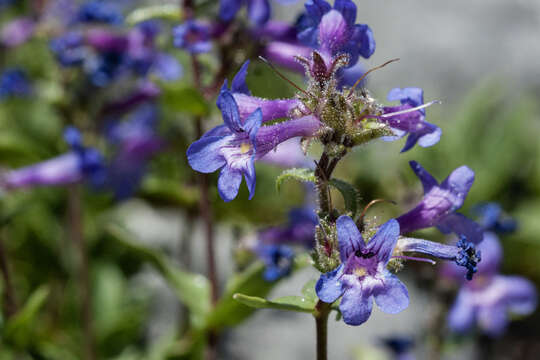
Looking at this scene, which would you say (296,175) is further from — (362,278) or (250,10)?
(250,10)

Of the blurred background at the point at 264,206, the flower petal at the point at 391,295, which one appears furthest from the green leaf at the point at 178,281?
the flower petal at the point at 391,295

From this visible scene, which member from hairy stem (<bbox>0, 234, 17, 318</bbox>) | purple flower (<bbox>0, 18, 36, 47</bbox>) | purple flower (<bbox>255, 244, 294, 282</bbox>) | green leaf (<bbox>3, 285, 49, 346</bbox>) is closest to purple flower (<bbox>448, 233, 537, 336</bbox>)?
purple flower (<bbox>255, 244, 294, 282</bbox>)

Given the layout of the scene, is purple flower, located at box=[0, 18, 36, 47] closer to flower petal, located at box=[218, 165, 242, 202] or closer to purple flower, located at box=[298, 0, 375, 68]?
purple flower, located at box=[298, 0, 375, 68]

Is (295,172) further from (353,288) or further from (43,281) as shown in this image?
(43,281)

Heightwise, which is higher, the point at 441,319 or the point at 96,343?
the point at 441,319

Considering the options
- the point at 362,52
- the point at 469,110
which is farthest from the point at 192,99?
the point at 469,110

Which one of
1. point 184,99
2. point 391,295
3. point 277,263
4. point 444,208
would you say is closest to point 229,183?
point 391,295
